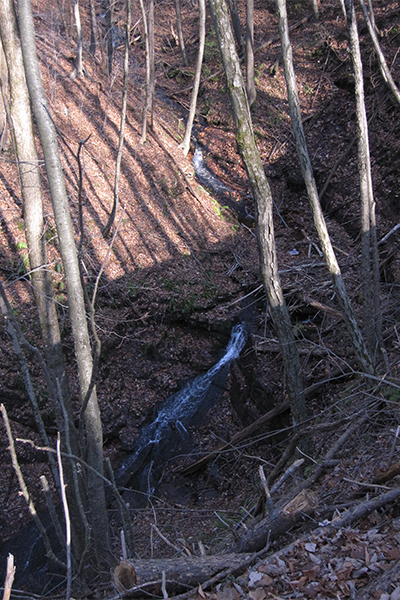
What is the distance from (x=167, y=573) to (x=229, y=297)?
328 inches

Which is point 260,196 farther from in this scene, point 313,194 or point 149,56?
point 149,56

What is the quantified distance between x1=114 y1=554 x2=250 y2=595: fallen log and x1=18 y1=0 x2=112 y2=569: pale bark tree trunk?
1.63 meters

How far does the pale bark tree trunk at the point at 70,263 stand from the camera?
432 cm

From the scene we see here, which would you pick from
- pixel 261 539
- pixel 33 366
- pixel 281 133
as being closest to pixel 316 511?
pixel 261 539

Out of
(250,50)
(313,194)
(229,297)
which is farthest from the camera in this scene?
(250,50)

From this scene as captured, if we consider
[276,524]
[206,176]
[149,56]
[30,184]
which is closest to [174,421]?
[276,524]

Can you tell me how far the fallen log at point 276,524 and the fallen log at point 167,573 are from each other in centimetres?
28

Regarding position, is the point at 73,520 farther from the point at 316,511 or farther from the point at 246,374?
the point at 246,374

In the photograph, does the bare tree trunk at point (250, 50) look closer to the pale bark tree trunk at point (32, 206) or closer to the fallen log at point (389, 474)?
the pale bark tree trunk at point (32, 206)

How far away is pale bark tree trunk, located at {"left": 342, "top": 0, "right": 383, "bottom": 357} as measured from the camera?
568cm

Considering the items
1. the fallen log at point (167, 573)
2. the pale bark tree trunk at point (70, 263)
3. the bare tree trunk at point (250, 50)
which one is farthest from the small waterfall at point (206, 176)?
the fallen log at point (167, 573)

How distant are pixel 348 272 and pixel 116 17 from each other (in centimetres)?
2214

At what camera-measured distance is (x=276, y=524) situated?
353 centimetres

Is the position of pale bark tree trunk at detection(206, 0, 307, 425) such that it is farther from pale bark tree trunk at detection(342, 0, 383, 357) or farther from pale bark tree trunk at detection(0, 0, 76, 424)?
pale bark tree trunk at detection(0, 0, 76, 424)
